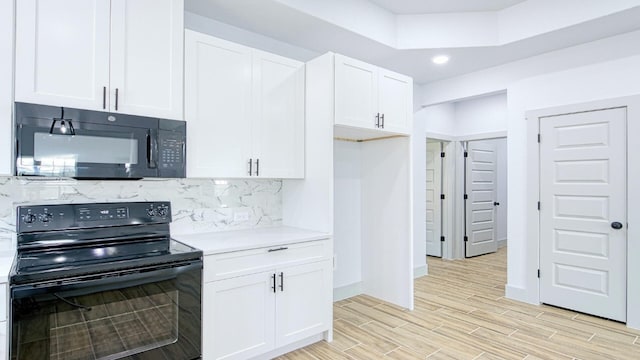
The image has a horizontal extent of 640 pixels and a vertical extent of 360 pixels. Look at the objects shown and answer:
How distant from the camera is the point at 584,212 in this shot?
135 inches

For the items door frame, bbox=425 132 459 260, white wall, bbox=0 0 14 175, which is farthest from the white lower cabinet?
door frame, bbox=425 132 459 260

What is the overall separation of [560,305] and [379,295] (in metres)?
1.88

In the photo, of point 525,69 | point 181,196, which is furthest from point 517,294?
point 181,196

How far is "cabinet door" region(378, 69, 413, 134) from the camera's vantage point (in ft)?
10.8

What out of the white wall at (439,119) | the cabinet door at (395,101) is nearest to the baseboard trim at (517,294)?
the cabinet door at (395,101)

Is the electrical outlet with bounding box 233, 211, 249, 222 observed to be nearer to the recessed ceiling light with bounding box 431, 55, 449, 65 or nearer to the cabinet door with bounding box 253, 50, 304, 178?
the cabinet door with bounding box 253, 50, 304, 178

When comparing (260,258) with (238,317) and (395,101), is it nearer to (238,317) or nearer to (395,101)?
(238,317)

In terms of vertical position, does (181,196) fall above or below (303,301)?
above

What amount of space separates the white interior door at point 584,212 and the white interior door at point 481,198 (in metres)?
2.29

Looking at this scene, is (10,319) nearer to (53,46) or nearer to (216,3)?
(53,46)

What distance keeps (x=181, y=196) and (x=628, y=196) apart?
13.1 feet

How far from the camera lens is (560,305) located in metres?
3.58

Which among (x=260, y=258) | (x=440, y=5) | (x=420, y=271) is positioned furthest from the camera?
(x=420, y=271)

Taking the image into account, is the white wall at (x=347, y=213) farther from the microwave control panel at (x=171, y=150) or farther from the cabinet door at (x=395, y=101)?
the microwave control panel at (x=171, y=150)
